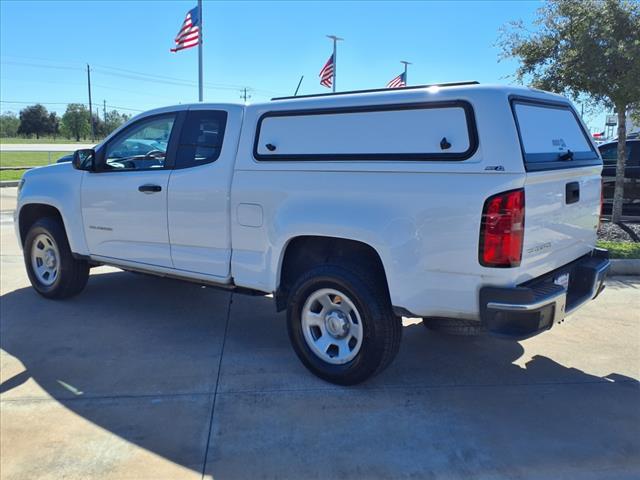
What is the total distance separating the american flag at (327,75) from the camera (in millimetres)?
23472

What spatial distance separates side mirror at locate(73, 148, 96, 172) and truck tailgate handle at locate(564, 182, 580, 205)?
4.15m

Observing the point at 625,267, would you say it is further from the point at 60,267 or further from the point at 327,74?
the point at 327,74

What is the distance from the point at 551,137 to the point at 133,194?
11.4 ft

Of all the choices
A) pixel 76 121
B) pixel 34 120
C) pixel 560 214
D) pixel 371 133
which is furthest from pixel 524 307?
pixel 34 120

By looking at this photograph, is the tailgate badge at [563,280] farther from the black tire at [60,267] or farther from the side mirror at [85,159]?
the black tire at [60,267]

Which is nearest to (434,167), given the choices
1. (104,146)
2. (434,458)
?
(434,458)

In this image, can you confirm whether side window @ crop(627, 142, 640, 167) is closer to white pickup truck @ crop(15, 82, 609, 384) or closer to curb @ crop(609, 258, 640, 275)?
curb @ crop(609, 258, 640, 275)

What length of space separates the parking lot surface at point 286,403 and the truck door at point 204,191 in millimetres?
772

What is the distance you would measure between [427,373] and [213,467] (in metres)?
1.84

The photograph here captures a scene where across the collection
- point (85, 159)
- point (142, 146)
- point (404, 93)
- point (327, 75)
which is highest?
point (327, 75)

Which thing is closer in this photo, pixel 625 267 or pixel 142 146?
pixel 142 146

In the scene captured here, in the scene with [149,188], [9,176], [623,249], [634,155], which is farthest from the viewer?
[9,176]

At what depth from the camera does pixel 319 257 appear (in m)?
4.22

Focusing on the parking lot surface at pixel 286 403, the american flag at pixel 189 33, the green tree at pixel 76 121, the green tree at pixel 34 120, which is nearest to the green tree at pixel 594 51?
the parking lot surface at pixel 286 403
